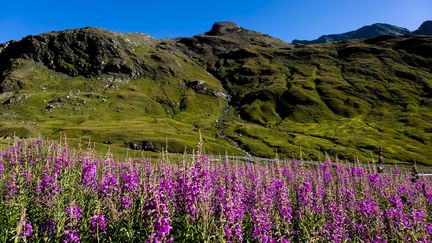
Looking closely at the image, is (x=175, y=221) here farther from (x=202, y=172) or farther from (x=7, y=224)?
(x=7, y=224)

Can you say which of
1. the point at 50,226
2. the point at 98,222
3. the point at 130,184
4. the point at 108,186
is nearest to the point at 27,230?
the point at 50,226

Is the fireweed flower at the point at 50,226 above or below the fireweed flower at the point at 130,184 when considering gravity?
below

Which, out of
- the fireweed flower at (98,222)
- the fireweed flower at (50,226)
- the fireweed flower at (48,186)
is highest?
the fireweed flower at (48,186)

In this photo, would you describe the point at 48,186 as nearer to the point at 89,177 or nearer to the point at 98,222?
the point at 89,177

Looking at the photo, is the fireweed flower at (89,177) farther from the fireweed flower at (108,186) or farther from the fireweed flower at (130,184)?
the fireweed flower at (130,184)

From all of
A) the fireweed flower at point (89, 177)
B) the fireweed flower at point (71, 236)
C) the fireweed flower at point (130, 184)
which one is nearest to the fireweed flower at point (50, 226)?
the fireweed flower at point (71, 236)

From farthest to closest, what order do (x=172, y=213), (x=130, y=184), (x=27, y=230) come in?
(x=130, y=184) → (x=172, y=213) → (x=27, y=230)

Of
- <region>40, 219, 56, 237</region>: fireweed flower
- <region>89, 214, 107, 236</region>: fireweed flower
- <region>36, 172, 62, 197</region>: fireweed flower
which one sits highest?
<region>36, 172, 62, 197</region>: fireweed flower

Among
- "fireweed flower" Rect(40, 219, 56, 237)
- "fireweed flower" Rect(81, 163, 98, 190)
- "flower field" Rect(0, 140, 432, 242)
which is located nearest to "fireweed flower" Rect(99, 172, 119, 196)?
"flower field" Rect(0, 140, 432, 242)

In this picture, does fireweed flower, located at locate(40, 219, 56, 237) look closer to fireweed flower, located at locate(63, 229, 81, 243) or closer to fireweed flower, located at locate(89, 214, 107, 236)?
fireweed flower, located at locate(63, 229, 81, 243)

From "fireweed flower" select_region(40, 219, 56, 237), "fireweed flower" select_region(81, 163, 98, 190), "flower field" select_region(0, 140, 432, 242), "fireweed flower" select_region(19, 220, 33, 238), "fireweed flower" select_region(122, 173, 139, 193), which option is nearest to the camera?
"fireweed flower" select_region(19, 220, 33, 238)

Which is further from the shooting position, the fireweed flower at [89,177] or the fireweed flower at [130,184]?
the fireweed flower at [89,177]

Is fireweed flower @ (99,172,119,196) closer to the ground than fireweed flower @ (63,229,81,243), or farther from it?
farther from it

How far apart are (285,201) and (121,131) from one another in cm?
14378
